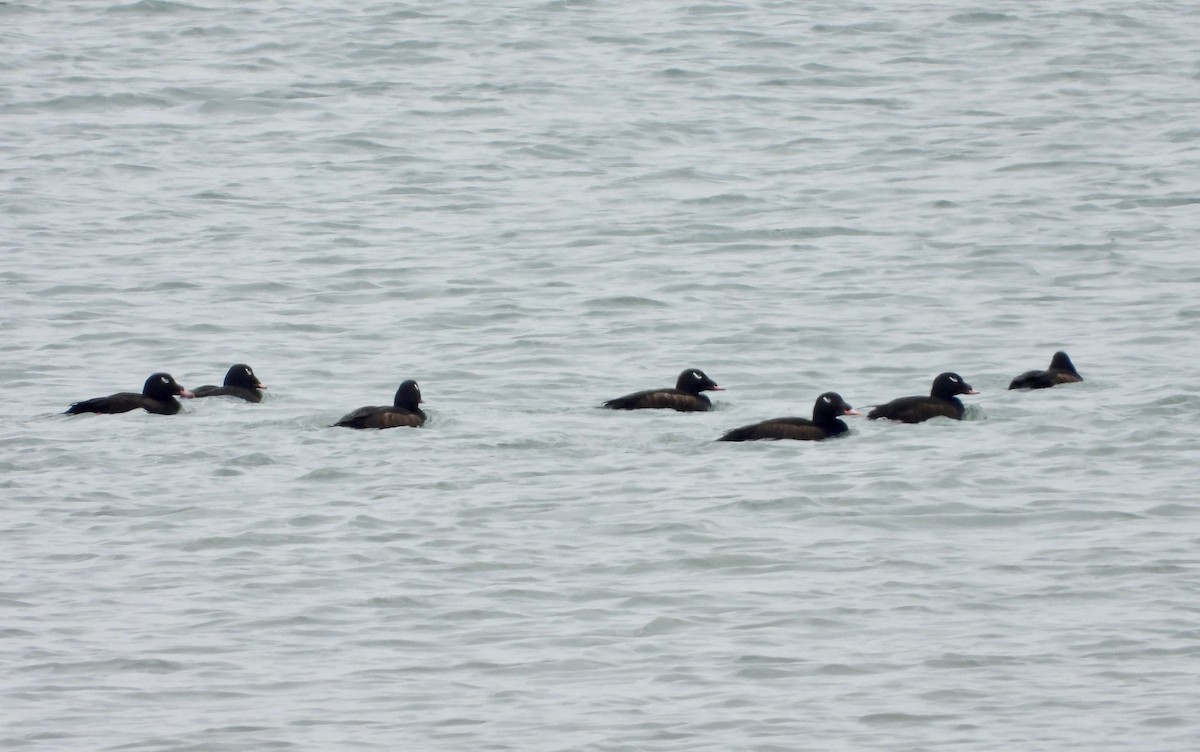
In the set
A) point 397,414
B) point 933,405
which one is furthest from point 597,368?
point 933,405

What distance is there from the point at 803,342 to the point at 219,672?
35.6 ft

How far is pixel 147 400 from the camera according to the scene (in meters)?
18.8

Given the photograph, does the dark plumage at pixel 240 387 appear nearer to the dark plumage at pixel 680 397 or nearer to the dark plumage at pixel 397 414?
the dark plumage at pixel 397 414

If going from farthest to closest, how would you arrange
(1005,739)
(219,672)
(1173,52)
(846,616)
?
(1173,52) < (846,616) < (219,672) < (1005,739)

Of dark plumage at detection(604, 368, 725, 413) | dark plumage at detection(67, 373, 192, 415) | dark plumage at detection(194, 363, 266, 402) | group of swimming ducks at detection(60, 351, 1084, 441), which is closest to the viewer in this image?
group of swimming ducks at detection(60, 351, 1084, 441)

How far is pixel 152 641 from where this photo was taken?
12070 millimetres

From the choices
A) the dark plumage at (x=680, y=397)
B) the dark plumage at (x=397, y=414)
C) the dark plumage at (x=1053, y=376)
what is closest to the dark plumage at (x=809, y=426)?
the dark plumage at (x=680, y=397)

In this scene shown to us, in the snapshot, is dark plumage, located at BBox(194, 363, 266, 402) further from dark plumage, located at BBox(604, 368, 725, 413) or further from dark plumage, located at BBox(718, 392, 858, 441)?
dark plumage, located at BBox(718, 392, 858, 441)

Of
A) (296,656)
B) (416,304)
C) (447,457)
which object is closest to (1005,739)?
(296,656)

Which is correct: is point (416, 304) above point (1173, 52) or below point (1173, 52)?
below

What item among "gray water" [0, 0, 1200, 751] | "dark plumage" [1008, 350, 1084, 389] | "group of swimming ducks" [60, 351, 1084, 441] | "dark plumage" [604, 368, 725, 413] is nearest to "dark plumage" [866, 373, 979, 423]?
"group of swimming ducks" [60, 351, 1084, 441]

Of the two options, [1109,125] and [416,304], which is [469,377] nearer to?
[416,304]

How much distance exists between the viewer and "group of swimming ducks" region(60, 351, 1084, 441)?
17.6 metres

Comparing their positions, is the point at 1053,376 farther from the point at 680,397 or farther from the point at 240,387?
the point at 240,387
